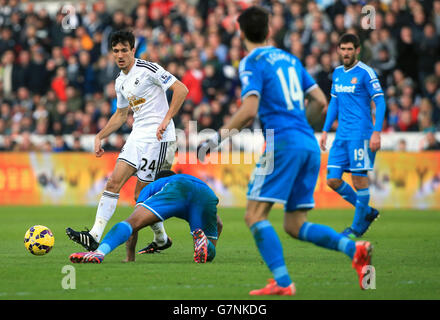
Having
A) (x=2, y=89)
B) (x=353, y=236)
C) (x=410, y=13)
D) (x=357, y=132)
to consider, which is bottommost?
(x=353, y=236)

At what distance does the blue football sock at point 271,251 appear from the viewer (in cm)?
660

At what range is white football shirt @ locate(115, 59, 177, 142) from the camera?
10.1 metres

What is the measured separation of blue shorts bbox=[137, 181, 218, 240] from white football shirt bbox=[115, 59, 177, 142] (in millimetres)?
1288

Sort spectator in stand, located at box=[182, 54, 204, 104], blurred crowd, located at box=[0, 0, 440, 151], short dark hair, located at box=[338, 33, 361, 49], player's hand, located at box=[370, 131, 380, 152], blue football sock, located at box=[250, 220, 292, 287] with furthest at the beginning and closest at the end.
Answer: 1. spectator in stand, located at box=[182, 54, 204, 104]
2. blurred crowd, located at box=[0, 0, 440, 151]
3. short dark hair, located at box=[338, 33, 361, 49]
4. player's hand, located at box=[370, 131, 380, 152]
5. blue football sock, located at box=[250, 220, 292, 287]

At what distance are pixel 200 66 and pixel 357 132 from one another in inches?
373

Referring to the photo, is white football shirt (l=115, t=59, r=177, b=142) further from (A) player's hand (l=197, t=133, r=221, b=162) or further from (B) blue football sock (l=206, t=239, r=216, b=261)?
(A) player's hand (l=197, t=133, r=221, b=162)

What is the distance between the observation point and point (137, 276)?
Result: 7.90m

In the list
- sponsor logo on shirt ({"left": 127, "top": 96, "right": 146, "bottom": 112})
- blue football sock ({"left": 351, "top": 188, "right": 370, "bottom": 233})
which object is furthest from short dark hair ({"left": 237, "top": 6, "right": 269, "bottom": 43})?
blue football sock ({"left": 351, "top": 188, "right": 370, "bottom": 233})

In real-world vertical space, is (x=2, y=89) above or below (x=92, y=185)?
above

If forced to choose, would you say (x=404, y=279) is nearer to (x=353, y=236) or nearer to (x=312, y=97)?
(x=312, y=97)

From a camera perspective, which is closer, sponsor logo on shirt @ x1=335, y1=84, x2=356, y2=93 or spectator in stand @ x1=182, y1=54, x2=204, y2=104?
sponsor logo on shirt @ x1=335, y1=84, x2=356, y2=93

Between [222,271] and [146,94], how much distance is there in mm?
2811

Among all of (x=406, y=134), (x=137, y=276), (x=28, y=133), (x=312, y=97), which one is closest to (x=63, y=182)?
(x=28, y=133)

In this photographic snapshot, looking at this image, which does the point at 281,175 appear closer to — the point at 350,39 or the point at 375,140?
the point at 375,140
